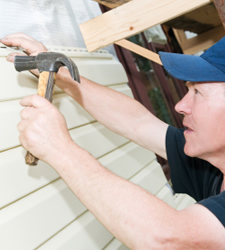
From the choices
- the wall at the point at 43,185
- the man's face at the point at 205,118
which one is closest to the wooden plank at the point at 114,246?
the wall at the point at 43,185

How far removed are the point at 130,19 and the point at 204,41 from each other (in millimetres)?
3029

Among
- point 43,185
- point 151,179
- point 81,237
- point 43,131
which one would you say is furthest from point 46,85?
point 151,179

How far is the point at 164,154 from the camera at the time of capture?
2.01m

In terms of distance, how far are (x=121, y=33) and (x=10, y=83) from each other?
85 cm

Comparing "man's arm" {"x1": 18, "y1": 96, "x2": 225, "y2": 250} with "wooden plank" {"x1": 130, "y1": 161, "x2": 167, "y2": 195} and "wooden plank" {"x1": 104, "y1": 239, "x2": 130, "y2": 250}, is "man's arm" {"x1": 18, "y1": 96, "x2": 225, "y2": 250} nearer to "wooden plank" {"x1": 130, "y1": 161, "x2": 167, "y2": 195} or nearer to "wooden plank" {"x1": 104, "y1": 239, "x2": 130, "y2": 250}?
"wooden plank" {"x1": 104, "y1": 239, "x2": 130, "y2": 250}

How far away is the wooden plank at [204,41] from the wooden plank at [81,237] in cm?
366

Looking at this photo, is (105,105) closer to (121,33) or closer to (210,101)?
(121,33)

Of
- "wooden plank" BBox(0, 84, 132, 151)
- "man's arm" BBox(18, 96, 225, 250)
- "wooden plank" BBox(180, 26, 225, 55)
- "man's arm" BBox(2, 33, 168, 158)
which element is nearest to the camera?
"man's arm" BBox(18, 96, 225, 250)

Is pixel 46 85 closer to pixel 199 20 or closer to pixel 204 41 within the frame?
pixel 199 20

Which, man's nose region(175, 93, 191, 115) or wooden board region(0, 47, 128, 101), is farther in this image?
man's nose region(175, 93, 191, 115)

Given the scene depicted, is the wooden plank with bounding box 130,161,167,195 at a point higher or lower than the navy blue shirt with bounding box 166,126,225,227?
lower

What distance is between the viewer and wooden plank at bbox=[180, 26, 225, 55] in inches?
177

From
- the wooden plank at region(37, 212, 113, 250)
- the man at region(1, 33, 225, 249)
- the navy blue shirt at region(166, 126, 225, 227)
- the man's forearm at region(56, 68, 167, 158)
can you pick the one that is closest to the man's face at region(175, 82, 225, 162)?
the man at region(1, 33, 225, 249)

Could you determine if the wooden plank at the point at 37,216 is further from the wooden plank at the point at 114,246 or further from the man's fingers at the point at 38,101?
the man's fingers at the point at 38,101
